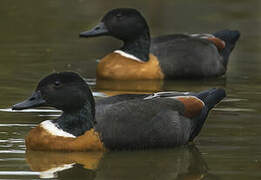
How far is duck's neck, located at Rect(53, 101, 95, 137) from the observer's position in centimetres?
1046

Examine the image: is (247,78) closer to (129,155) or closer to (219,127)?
(219,127)

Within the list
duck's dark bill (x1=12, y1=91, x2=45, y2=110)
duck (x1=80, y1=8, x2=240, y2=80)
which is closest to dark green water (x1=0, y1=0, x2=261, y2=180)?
duck (x1=80, y1=8, x2=240, y2=80)

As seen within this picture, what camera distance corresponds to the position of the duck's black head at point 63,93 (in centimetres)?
1050

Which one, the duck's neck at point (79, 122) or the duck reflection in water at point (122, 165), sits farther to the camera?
the duck's neck at point (79, 122)

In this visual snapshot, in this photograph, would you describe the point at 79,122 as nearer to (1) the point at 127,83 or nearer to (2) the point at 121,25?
(1) the point at 127,83

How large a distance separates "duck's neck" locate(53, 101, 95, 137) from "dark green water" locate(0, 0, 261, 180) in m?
0.24

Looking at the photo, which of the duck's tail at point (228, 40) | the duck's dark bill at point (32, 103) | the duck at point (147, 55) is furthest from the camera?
the duck's tail at point (228, 40)

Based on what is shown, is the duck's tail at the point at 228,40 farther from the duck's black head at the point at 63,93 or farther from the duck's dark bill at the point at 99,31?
the duck's black head at the point at 63,93

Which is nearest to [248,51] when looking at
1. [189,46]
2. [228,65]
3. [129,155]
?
[228,65]

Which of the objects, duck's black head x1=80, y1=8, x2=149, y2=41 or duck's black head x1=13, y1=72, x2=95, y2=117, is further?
duck's black head x1=80, y1=8, x2=149, y2=41

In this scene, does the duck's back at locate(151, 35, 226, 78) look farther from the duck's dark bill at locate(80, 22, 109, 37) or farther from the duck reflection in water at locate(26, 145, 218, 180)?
the duck reflection in water at locate(26, 145, 218, 180)

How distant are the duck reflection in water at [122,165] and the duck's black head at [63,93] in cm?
48

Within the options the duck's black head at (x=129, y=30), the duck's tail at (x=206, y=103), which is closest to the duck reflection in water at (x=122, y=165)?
the duck's tail at (x=206, y=103)

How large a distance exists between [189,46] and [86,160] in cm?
572
